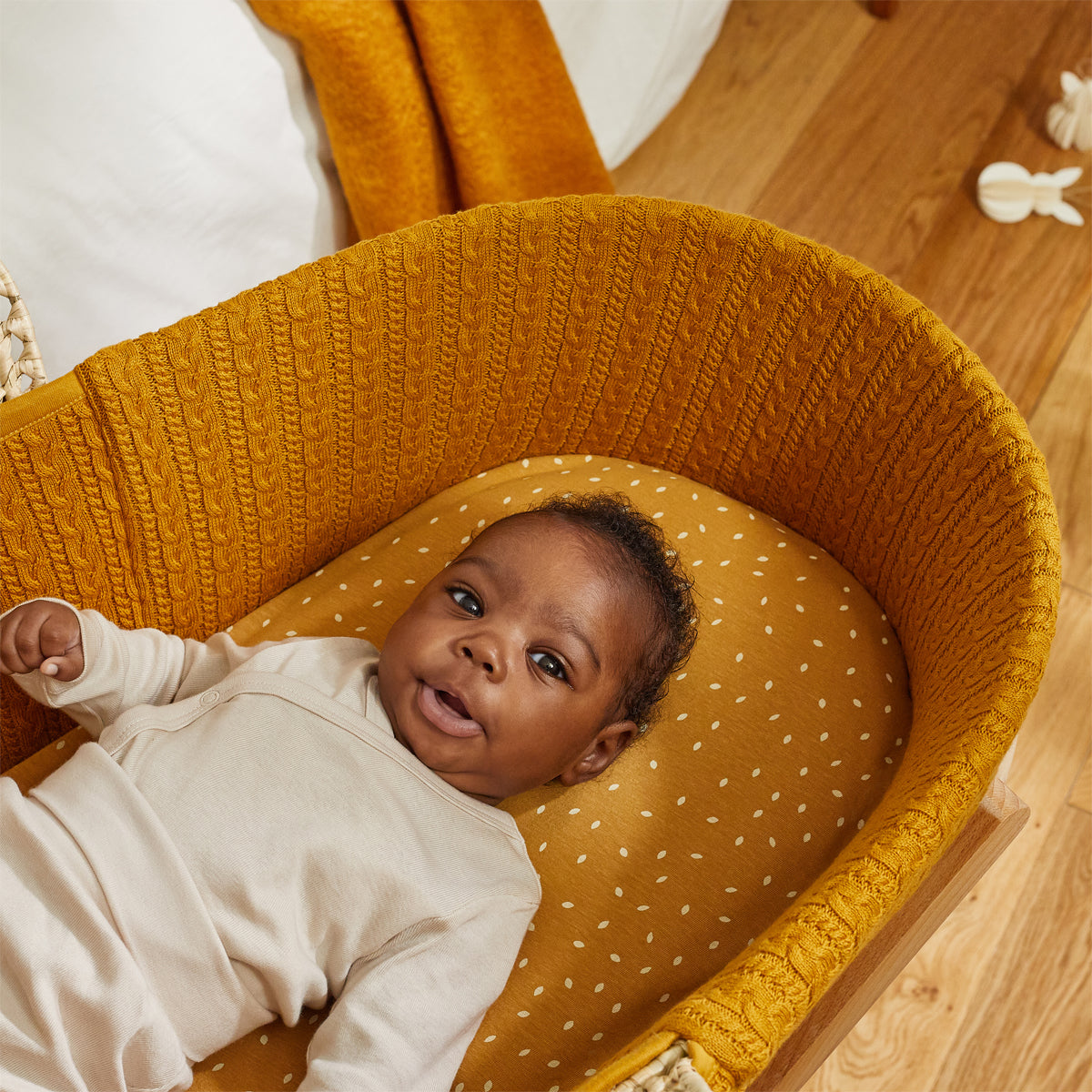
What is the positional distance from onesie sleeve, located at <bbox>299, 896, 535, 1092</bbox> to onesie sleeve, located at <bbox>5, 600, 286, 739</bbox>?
0.29 metres

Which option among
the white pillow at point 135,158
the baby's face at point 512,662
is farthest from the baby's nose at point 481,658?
the white pillow at point 135,158

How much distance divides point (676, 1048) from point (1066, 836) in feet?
2.75

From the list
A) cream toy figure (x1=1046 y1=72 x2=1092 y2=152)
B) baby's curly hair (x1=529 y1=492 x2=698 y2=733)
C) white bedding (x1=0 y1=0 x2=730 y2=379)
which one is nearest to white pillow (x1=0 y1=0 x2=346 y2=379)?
white bedding (x1=0 y1=0 x2=730 y2=379)

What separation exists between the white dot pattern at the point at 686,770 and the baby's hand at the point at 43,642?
0.23 meters

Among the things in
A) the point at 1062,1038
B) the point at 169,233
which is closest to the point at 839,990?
the point at 1062,1038

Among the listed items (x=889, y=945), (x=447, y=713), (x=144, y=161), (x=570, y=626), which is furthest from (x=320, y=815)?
(x=144, y=161)

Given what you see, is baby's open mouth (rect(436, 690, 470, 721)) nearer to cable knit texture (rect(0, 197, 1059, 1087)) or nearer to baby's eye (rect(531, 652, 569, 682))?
baby's eye (rect(531, 652, 569, 682))

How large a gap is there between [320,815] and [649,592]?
0.32 metres

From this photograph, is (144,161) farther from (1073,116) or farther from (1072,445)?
(1073,116)

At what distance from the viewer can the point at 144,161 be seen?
1194mm

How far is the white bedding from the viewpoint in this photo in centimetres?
115

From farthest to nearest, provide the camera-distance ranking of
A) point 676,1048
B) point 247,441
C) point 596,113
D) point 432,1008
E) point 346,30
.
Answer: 1. point 596,113
2. point 346,30
3. point 247,441
4. point 432,1008
5. point 676,1048

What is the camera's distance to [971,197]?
189cm

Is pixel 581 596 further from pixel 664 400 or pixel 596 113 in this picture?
pixel 596 113
